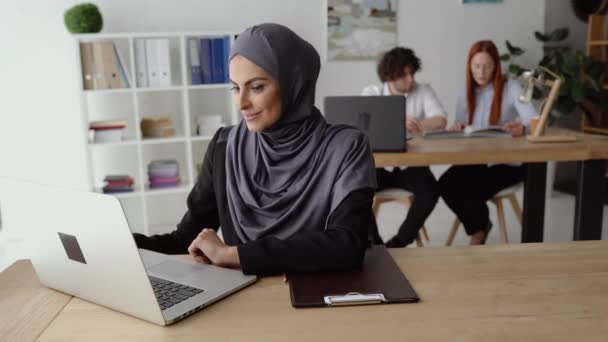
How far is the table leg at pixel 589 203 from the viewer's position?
8.87ft

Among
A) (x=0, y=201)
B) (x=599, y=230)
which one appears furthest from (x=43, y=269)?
(x=599, y=230)

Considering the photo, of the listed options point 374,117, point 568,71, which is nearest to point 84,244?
point 374,117

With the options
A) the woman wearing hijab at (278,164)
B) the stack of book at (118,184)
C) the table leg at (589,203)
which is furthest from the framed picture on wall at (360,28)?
the woman wearing hijab at (278,164)

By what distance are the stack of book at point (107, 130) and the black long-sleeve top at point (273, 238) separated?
2.45 m

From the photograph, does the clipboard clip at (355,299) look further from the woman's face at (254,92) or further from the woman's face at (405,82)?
the woman's face at (405,82)

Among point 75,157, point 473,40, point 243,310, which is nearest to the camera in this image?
point 243,310

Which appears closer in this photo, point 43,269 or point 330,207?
point 43,269

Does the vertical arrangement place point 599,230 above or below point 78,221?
below

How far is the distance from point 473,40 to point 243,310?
4063mm

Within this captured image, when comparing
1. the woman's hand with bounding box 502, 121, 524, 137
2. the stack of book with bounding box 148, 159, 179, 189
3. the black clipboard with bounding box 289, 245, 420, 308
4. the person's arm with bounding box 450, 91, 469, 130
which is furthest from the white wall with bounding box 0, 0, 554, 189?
the black clipboard with bounding box 289, 245, 420, 308

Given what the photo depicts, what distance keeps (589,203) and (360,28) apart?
89.3 inches

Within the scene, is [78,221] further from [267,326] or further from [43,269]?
[267,326]

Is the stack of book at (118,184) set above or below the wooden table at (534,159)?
below

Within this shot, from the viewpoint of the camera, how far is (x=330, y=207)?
1.45 meters
